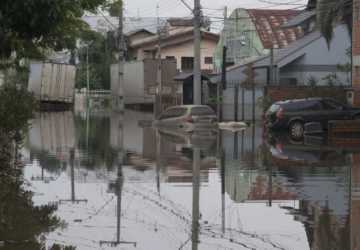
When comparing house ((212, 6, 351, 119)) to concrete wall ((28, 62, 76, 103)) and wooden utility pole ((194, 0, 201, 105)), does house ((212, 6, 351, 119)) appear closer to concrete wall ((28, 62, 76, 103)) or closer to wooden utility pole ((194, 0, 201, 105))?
wooden utility pole ((194, 0, 201, 105))

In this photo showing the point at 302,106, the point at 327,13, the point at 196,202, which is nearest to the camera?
the point at 196,202

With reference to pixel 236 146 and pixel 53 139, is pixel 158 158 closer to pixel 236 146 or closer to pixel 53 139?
pixel 236 146

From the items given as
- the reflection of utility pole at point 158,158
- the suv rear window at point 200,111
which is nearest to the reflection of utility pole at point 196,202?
the reflection of utility pole at point 158,158

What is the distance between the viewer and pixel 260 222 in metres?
11.7

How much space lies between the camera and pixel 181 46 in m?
75.1

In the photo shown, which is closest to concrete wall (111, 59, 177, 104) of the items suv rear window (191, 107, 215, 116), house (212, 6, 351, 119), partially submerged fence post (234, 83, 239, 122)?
house (212, 6, 351, 119)

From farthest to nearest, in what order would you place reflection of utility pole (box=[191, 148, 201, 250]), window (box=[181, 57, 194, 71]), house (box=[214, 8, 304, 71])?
window (box=[181, 57, 194, 71])
house (box=[214, 8, 304, 71])
reflection of utility pole (box=[191, 148, 201, 250])

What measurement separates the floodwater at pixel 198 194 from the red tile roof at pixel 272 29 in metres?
32.1

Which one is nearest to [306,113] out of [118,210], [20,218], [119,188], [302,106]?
[302,106]

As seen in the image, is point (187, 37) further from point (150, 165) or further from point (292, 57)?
point (150, 165)

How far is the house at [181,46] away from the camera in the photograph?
7425cm

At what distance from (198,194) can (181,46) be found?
61.1 meters

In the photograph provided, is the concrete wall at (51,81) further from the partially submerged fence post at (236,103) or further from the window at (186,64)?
the partially submerged fence post at (236,103)

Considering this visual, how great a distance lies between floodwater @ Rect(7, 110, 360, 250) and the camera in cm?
1035
